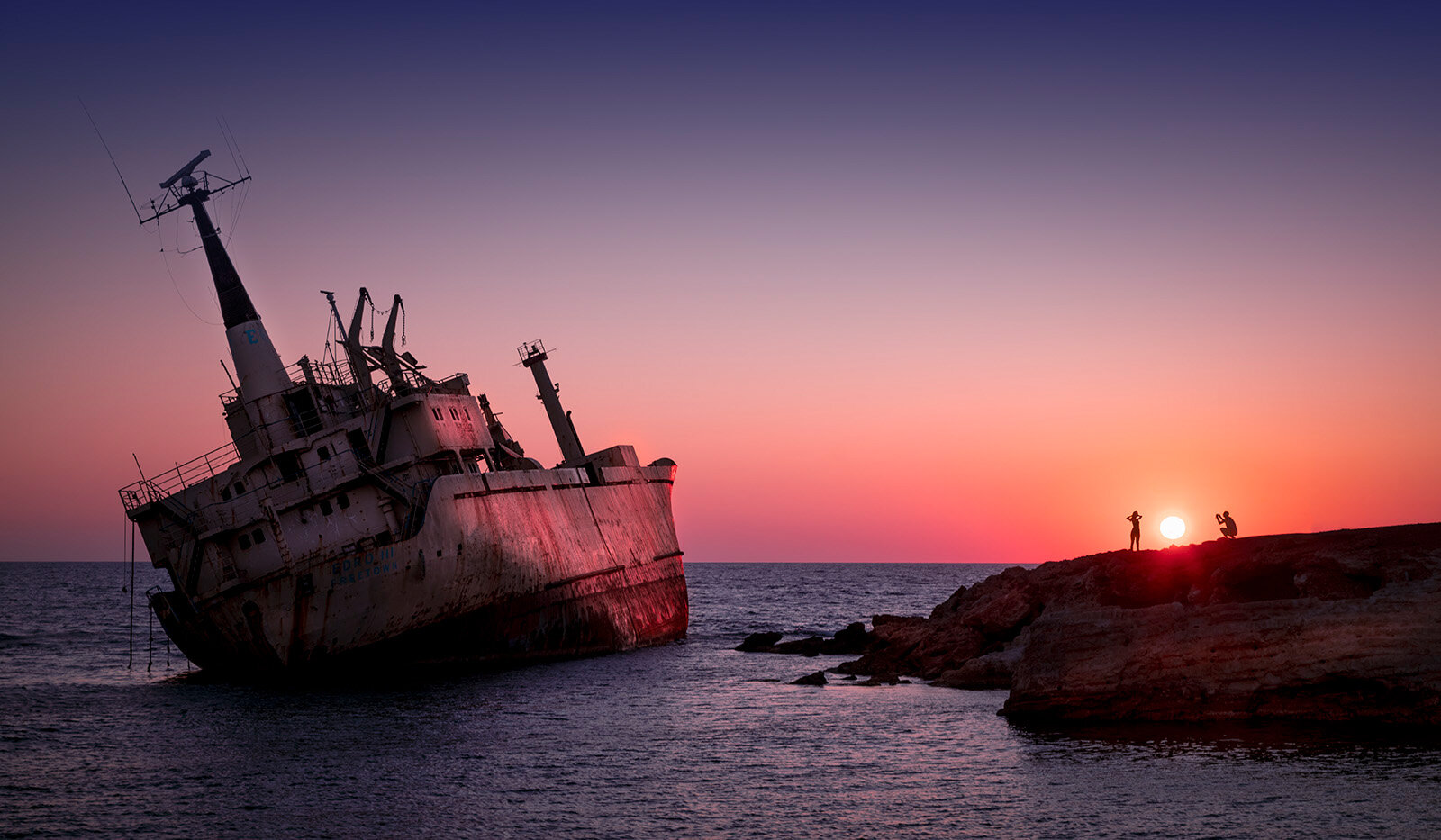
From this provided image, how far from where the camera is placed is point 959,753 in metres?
17.1

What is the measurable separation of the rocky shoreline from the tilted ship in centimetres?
1444

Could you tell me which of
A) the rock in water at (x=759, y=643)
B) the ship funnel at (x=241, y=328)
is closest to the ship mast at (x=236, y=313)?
→ the ship funnel at (x=241, y=328)

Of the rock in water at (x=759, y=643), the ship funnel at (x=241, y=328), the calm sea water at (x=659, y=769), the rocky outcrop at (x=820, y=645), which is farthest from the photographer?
the rock in water at (x=759, y=643)

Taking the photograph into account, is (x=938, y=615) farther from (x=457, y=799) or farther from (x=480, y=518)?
(x=457, y=799)

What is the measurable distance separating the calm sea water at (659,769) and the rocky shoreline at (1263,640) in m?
0.58

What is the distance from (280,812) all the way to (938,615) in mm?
22619

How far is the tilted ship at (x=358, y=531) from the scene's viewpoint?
25.9m

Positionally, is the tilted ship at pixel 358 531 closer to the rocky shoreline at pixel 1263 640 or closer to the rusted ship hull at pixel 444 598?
the rusted ship hull at pixel 444 598

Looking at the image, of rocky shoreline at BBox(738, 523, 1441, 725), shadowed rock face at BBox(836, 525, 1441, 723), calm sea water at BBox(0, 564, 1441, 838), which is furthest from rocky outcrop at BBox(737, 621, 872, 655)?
shadowed rock face at BBox(836, 525, 1441, 723)

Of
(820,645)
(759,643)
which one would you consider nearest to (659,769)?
(820,645)

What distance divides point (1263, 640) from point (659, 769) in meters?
9.40

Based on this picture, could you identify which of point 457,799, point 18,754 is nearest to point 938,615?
point 457,799

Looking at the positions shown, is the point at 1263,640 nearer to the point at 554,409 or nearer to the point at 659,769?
the point at 659,769

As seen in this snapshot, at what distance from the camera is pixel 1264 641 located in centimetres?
1669
